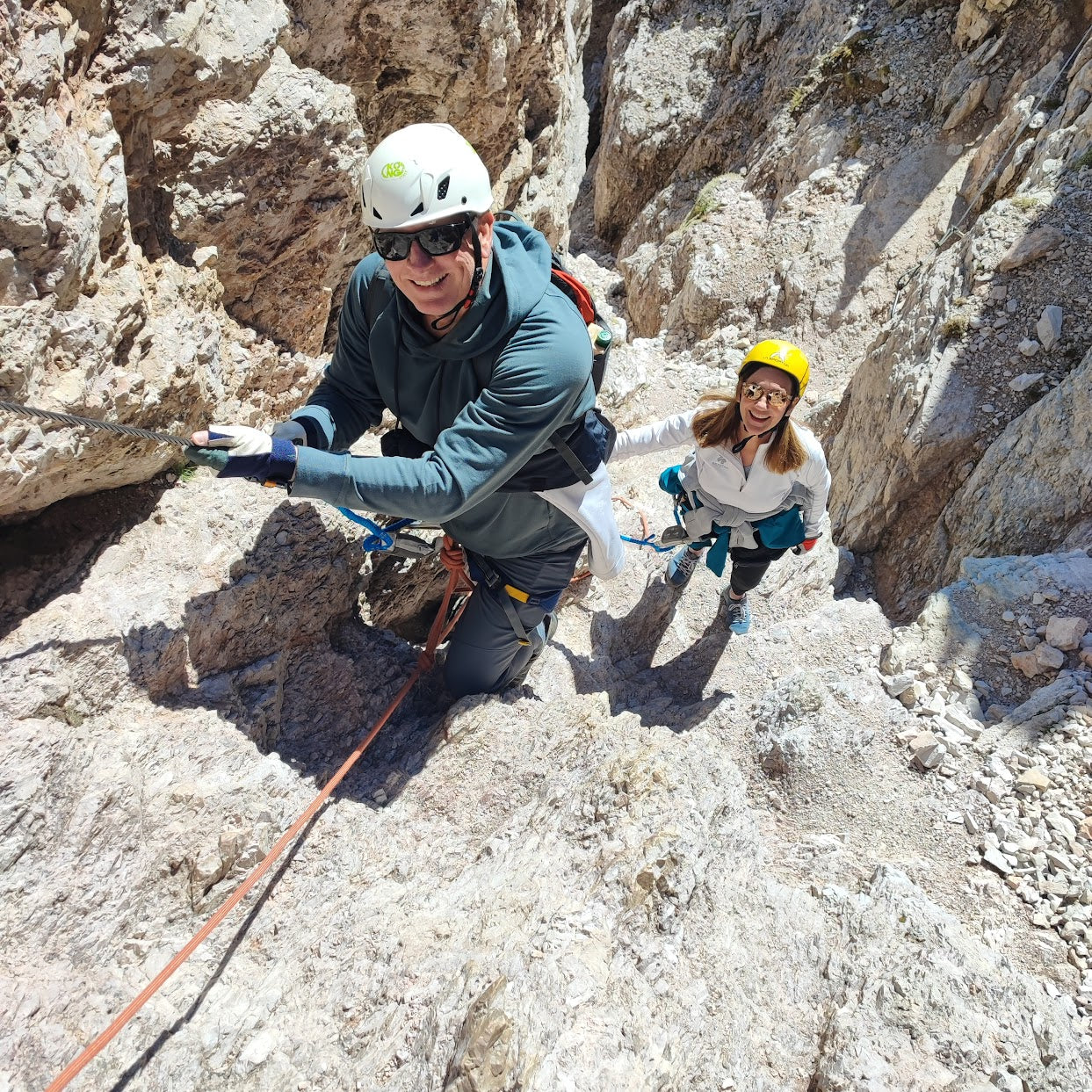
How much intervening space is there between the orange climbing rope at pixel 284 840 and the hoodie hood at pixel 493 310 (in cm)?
155

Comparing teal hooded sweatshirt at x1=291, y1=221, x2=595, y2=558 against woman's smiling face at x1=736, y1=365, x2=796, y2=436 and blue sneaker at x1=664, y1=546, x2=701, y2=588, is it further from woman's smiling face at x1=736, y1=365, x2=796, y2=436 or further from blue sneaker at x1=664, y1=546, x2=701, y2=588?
blue sneaker at x1=664, y1=546, x2=701, y2=588

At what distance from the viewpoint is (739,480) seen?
5109 millimetres

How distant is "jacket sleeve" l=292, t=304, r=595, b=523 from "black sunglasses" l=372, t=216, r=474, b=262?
448mm

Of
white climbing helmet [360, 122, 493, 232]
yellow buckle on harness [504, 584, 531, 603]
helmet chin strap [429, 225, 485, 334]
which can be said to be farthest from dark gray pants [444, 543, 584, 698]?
white climbing helmet [360, 122, 493, 232]

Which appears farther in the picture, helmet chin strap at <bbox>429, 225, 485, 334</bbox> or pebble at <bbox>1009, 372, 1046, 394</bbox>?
pebble at <bbox>1009, 372, 1046, 394</bbox>

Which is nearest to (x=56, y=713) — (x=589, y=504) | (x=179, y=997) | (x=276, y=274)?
(x=179, y=997)

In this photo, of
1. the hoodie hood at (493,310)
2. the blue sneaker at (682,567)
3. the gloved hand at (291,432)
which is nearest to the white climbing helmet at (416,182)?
the hoodie hood at (493,310)

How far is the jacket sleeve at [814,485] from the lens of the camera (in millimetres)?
4984

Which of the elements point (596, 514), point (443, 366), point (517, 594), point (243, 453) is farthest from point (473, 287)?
point (517, 594)

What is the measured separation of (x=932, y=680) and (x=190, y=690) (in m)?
4.69

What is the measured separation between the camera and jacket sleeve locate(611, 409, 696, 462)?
4934 millimetres

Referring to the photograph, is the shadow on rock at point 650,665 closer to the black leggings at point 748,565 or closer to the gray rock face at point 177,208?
the black leggings at point 748,565

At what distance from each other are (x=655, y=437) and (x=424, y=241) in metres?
2.41

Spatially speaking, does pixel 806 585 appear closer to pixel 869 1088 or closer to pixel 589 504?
pixel 589 504
